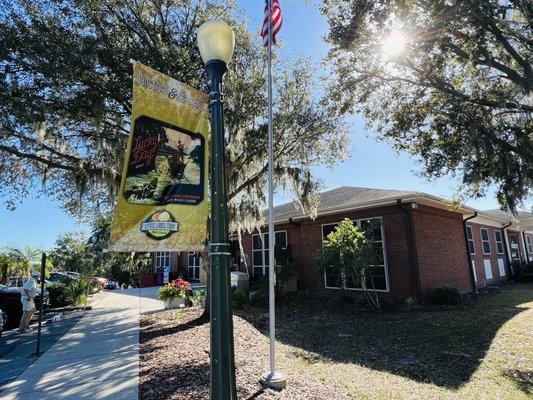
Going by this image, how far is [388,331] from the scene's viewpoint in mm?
9203

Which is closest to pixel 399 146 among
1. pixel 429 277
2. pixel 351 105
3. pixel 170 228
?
pixel 351 105

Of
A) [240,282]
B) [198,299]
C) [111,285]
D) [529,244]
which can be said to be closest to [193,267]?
[111,285]

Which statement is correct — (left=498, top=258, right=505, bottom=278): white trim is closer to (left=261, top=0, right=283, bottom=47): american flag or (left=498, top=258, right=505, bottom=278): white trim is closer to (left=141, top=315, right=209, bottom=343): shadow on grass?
(left=141, top=315, right=209, bottom=343): shadow on grass

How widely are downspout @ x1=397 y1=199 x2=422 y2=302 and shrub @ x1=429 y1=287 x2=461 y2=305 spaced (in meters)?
0.69

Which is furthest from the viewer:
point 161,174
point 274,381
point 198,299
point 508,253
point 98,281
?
point 98,281

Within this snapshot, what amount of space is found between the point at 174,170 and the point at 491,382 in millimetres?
5864

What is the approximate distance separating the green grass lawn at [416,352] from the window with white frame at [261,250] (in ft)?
20.7

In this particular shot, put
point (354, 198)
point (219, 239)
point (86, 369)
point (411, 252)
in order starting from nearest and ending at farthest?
point (219, 239) → point (86, 369) → point (411, 252) → point (354, 198)

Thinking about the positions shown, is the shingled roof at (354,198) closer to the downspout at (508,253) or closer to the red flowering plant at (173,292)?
the red flowering plant at (173,292)

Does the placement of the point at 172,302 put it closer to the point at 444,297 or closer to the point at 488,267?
the point at 444,297

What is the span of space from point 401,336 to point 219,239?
7.25 m

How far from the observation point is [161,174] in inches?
128

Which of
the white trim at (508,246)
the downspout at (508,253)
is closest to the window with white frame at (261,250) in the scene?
the downspout at (508,253)

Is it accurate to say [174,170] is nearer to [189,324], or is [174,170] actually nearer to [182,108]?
[182,108]
